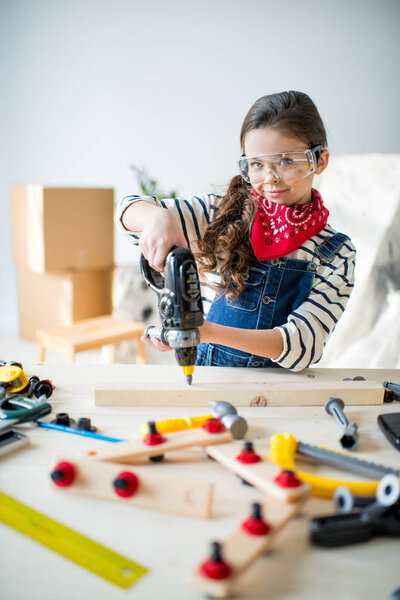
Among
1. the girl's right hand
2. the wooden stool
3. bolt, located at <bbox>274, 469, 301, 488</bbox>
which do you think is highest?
the girl's right hand

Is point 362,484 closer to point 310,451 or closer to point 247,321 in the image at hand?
point 310,451

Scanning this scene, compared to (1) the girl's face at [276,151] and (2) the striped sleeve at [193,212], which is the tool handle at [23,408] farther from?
(1) the girl's face at [276,151]

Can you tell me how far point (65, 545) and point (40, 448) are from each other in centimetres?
30

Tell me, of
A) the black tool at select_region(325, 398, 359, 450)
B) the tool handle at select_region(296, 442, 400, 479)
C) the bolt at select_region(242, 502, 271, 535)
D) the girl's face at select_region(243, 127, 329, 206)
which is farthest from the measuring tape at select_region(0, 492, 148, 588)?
the girl's face at select_region(243, 127, 329, 206)

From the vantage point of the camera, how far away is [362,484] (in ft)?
2.84

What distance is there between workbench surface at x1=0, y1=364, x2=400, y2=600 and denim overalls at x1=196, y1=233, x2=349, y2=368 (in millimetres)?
484

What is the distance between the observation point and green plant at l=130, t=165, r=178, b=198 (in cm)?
422

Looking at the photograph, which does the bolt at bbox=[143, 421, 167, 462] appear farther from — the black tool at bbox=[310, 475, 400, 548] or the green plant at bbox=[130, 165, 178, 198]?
the green plant at bbox=[130, 165, 178, 198]

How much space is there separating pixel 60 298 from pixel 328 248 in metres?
2.92

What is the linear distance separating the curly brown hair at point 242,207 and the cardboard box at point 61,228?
8.17ft

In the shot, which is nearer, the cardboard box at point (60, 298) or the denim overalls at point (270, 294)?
the denim overalls at point (270, 294)

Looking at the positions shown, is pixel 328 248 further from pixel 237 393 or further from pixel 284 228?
pixel 237 393

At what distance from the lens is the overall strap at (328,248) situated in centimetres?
157

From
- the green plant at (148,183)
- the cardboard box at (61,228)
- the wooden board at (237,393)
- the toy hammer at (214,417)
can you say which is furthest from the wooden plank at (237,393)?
the green plant at (148,183)
